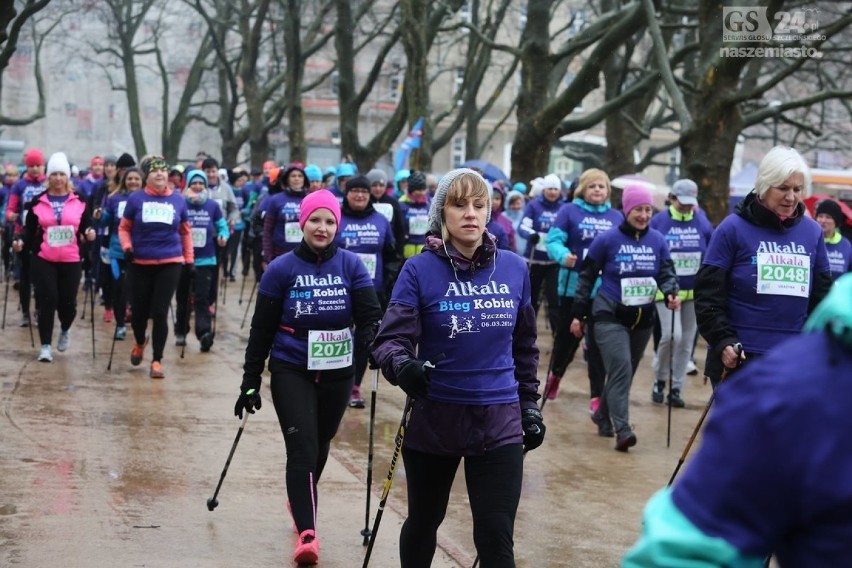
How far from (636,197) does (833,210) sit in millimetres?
2126

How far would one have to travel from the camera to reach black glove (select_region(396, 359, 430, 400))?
186 inches

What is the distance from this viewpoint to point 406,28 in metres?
24.1

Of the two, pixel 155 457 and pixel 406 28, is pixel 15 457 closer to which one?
pixel 155 457

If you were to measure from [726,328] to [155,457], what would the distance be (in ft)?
13.3

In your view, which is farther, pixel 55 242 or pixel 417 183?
pixel 417 183

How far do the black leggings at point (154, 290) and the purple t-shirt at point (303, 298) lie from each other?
5412mm

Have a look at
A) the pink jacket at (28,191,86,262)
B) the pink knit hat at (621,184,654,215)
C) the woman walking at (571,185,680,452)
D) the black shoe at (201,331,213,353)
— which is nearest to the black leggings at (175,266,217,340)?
the black shoe at (201,331,213,353)

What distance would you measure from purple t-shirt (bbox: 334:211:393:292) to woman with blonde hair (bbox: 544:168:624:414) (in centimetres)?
158

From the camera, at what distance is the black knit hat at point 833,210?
433 inches

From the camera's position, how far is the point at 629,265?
995 centimetres

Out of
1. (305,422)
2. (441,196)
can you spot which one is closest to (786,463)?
(441,196)

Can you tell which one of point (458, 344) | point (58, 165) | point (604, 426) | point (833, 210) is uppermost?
point (58, 165)

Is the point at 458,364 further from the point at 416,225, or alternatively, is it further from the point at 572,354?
the point at 416,225

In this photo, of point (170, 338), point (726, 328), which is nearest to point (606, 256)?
point (726, 328)
